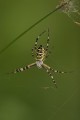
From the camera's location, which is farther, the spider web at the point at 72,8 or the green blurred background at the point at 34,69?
the green blurred background at the point at 34,69

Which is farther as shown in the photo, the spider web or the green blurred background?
the green blurred background

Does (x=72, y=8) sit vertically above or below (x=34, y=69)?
below

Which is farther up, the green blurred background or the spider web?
the green blurred background

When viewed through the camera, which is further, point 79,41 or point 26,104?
point 79,41

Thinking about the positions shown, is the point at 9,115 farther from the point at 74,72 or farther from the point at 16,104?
the point at 74,72

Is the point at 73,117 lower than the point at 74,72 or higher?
lower

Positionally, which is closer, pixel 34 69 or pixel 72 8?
pixel 72 8

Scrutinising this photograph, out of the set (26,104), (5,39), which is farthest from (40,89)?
(5,39)

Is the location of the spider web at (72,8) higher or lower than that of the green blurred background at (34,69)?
lower
